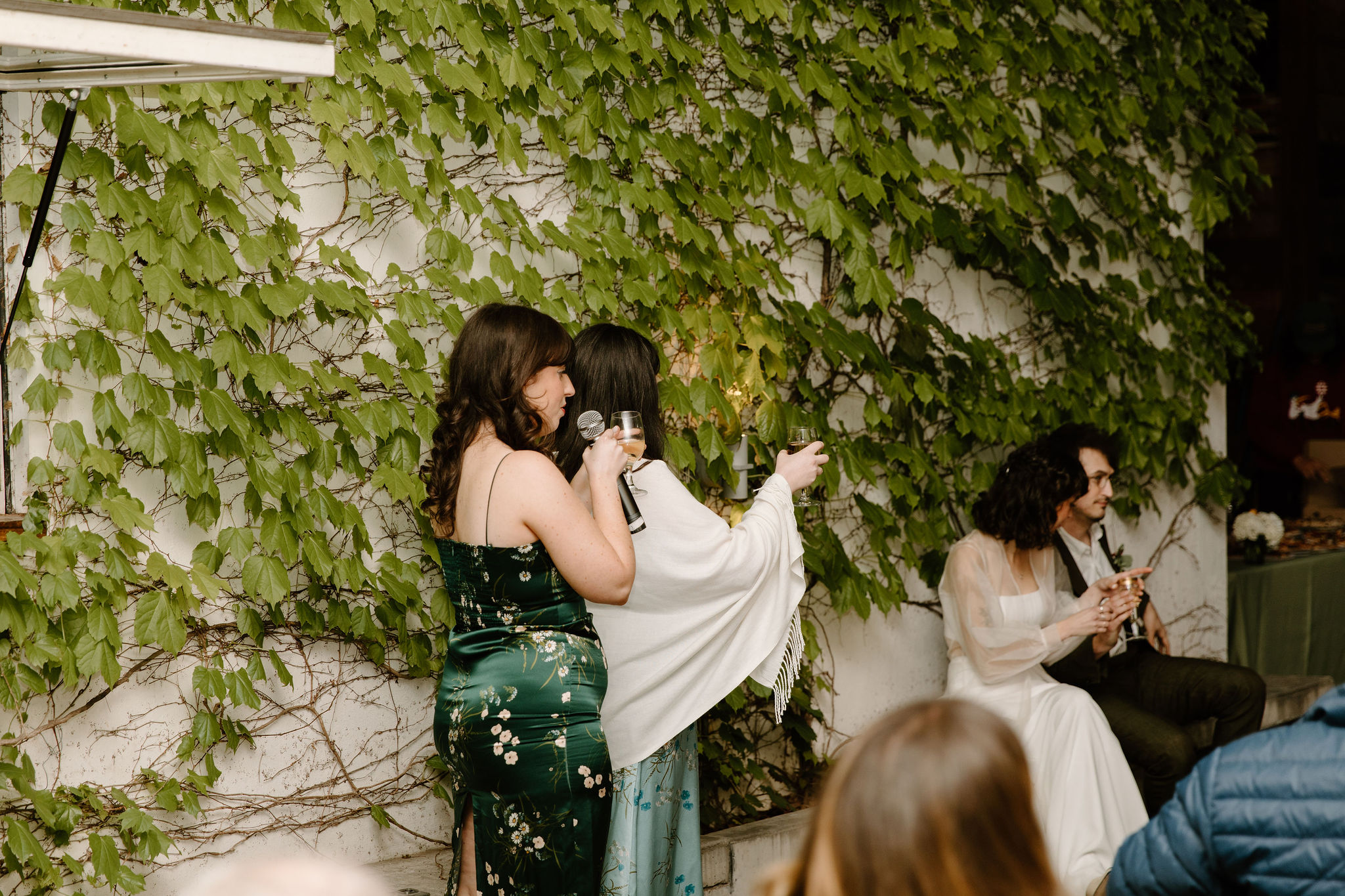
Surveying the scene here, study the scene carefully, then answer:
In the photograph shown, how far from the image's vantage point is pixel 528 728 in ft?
6.40

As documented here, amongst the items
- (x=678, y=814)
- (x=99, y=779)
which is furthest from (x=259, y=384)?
(x=678, y=814)

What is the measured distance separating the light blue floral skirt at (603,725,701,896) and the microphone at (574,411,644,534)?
1.50ft

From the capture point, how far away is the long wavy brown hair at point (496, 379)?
1996mm

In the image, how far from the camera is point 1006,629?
9.85 ft

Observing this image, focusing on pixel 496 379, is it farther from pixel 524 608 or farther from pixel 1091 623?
pixel 1091 623

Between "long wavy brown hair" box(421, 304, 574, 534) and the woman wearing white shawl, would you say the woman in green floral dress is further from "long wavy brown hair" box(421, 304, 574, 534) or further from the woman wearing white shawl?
the woman wearing white shawl

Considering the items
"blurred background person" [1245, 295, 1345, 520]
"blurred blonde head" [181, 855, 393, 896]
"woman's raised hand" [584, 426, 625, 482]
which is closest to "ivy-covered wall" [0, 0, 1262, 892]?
"woman's raised hand" [584, 426, 625, 482]

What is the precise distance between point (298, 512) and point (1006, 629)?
5.84ft

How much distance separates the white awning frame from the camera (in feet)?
4.33

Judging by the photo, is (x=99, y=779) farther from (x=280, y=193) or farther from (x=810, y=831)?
A: (x=810, y=831)

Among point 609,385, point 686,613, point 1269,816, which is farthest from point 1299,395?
point 1269,816

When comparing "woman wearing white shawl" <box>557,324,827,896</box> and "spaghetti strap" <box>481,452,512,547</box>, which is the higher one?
"spaghetti strap" <box>481,452,512,547</box>

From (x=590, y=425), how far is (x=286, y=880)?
4.45ft

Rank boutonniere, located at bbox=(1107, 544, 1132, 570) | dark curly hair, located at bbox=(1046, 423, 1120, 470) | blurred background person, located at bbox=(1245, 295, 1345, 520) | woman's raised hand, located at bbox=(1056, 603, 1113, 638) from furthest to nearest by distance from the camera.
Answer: blurred background person, located at bbox=(1245, 295, 1345, 520) < boutonniere, located at bbox=(1107, 544, 1132, 570) < dark curly hair, located at bbox=(1046, 423, 1120, 470) < woman's raised hand, located at bbox=(1056, 603, 1113, 638)
